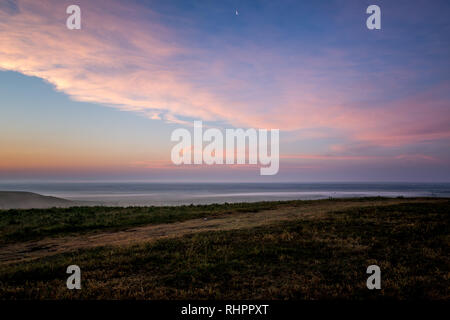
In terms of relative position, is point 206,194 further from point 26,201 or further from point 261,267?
point 261,267

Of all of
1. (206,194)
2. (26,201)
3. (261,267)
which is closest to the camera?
(261,267)

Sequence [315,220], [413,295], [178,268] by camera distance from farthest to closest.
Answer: [315,220]
[178,268]
[413,295]

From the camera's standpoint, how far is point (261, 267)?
31.1 feet

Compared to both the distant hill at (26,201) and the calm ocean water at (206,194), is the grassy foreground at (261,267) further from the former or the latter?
the distant hill at (26,201)

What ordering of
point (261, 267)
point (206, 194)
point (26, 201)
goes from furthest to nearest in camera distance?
point (206, 194) < point (26, 201) < point (261, 267)

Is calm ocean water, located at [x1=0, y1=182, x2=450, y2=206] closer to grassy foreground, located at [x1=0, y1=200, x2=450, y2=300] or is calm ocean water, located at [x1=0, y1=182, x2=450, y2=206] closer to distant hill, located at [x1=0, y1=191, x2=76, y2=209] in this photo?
distant hill, located at [x1=0, y1=191, x2=76, y2=209]

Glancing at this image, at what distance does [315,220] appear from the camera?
18.5m

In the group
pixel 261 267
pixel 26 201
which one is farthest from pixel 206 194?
pixel 261 267

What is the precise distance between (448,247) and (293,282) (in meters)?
7.91

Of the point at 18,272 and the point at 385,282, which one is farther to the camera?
the point at 18,272

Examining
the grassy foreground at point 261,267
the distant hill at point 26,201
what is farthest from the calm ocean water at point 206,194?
the grassy foreground at point 261,267
